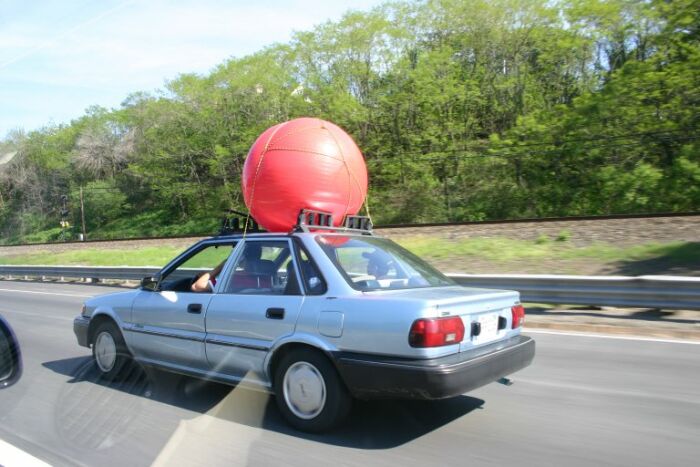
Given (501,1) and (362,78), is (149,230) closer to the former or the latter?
(362,78)

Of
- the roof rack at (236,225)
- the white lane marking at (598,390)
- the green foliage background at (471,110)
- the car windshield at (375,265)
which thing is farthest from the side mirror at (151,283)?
the green foliage background at (471,110)

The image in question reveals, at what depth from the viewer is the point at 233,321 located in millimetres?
4781

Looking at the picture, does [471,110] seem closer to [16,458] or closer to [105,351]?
[105,351]

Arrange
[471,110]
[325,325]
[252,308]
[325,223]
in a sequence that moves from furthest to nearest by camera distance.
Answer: [471,110], [325,223], [252,308], [325,325]

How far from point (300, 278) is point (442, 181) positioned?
28314 mm

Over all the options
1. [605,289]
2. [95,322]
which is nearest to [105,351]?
[95,322]

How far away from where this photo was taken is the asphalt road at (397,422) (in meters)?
4.01

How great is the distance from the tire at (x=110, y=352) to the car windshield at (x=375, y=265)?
2512 mm

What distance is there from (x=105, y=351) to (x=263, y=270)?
2.24 metres

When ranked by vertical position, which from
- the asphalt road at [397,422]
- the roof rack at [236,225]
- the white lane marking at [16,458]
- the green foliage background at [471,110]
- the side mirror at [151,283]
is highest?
the green foliage background at [471,110]

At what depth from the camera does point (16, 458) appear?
4.07m

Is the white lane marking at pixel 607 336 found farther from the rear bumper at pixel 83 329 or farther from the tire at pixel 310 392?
the rear bumper at pixel 83 329

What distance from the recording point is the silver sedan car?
12.9ft

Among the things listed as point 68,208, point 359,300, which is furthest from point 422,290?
point 68,208
